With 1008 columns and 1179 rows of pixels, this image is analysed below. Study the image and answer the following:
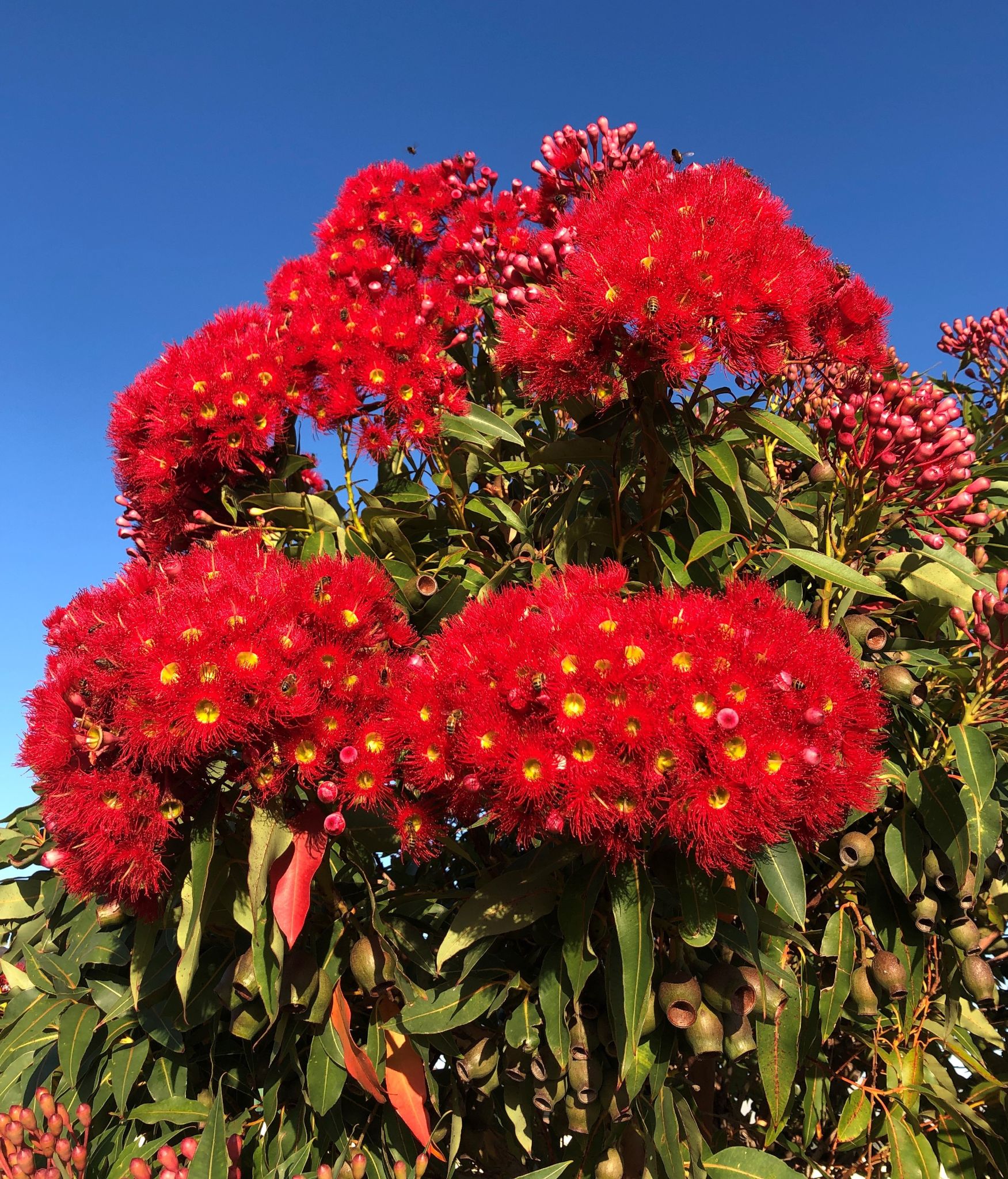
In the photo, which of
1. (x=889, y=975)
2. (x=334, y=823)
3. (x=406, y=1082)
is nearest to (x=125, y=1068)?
(x=406, y=1082)

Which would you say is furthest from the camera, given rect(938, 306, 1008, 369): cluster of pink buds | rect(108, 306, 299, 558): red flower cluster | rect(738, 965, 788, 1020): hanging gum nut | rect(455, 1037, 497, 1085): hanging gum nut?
rect(938, 306, 1008, 369): cluster of pink buds

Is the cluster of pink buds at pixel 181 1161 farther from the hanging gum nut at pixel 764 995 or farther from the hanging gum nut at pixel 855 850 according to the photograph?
the hanging gum nut at pixel 855 850

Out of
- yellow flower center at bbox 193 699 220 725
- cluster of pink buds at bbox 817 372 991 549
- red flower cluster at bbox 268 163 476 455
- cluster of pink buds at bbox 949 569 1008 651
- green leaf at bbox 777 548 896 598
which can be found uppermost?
red flower cluster at bbox 268 163 476 455

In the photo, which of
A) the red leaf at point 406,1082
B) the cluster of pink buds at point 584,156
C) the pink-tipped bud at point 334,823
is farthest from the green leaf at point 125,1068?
the cluster of pink buds at point 584,156

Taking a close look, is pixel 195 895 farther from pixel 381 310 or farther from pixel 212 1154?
pixel 381 310

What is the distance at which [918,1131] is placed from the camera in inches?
74.9

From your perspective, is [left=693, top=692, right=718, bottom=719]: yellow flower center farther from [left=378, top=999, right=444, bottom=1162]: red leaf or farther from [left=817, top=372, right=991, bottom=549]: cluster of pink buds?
[left=378, top=999, right=444, bottom=1162]: red leaf

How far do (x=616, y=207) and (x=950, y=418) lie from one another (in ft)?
2.60

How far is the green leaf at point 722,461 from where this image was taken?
184 cm

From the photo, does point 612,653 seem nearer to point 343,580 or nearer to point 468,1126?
point 343,580

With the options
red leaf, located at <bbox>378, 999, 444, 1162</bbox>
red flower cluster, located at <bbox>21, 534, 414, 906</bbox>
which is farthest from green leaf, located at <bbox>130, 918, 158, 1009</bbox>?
red leaf, located at <bbox>378, 999, 444, 1162</bbox>

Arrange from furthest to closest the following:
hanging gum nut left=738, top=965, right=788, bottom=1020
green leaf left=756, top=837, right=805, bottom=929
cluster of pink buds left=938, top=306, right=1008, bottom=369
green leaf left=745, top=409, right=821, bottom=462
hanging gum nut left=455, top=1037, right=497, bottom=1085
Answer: cluster of pink buds left=938, top=306, right=1008, bottom=369
green leaf left=745, top=409, right=821, bottom=462
hanging gum nut left=455, top=1037, right=497, bottom=1085
hanging gum nut left=738, top=965, right=788, bottom=1020
green leaf left=756, top=837, right=805, bottom=929

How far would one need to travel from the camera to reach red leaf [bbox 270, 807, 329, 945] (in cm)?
161

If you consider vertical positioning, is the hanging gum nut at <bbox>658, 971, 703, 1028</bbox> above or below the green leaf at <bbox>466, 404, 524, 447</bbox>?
below
